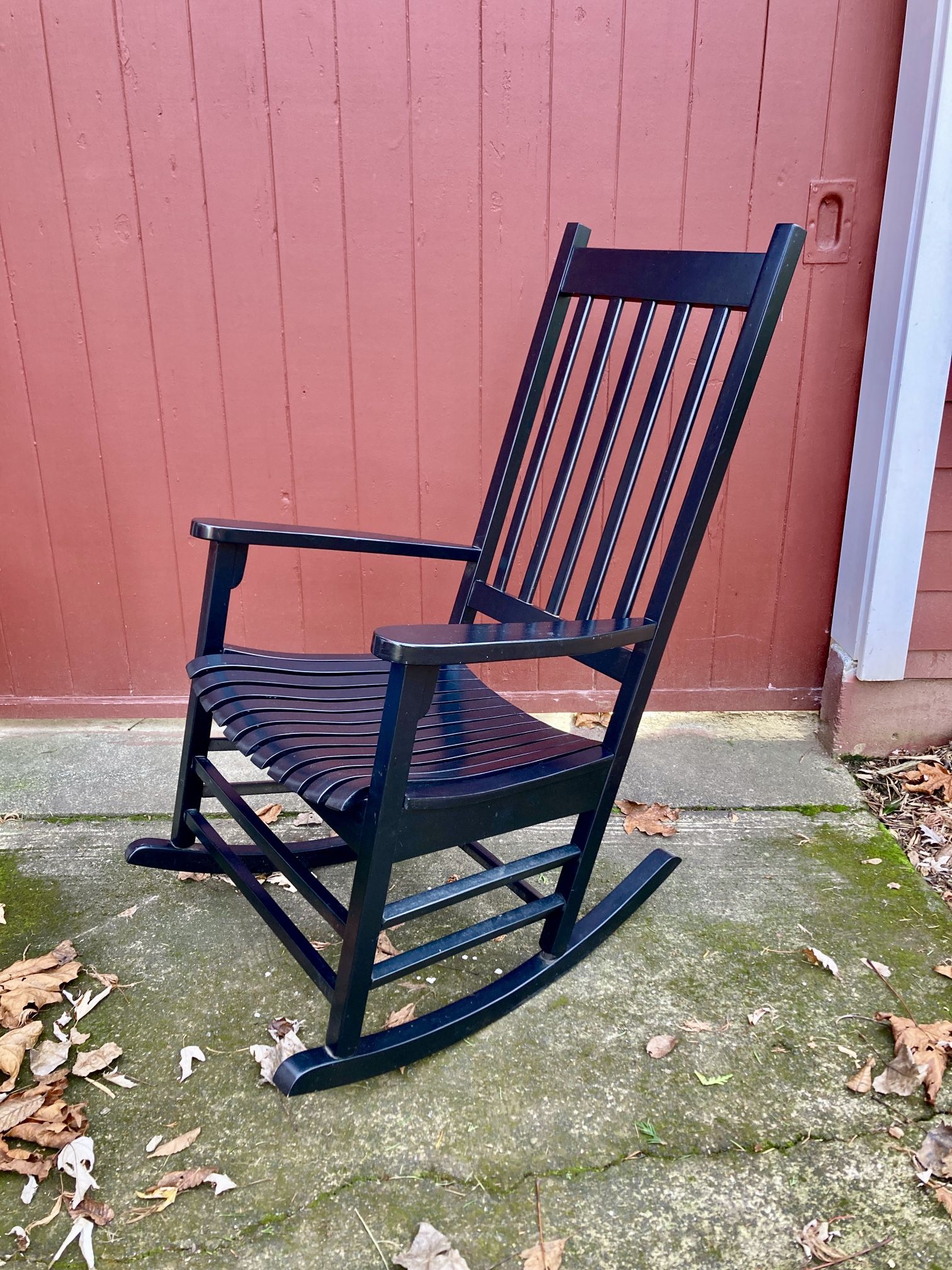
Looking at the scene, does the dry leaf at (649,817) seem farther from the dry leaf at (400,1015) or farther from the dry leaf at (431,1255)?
the dry leaf at (431,1255)

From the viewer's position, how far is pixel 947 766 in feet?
7.50

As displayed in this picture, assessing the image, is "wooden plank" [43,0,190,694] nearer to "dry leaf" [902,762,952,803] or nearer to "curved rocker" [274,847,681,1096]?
"curved rocker" [274,847,681,1096]

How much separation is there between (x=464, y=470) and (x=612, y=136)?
0.85 m

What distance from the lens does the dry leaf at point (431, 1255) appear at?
114 cm

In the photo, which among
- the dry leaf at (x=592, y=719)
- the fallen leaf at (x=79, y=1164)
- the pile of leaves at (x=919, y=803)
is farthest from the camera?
the dry leaf at (x=592, y=719)

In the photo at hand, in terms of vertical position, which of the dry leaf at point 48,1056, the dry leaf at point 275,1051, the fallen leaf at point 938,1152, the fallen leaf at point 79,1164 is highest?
the dry leaf at point 275,1051

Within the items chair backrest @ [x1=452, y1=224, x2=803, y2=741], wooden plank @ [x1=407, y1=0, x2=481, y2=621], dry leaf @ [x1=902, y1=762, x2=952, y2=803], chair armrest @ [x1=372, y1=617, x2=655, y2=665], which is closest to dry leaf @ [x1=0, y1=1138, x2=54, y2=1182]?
chair armrest @ [x1=372, y1=617, x2=655, y2=665]

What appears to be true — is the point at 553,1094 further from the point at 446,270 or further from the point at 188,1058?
the point at 446,270

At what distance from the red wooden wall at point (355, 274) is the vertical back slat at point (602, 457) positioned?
652 mm

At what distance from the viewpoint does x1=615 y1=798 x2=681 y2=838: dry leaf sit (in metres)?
2.07

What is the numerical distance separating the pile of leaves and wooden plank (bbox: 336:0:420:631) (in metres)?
1.28

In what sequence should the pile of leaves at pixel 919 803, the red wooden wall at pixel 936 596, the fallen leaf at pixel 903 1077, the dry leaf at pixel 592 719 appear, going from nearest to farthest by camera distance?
the fallen leaf at pixel 903 1077, the pile of leaves at pixel 919 803, the red wooden wall at pixel 936 596, the dry leaf at pixel 592 719

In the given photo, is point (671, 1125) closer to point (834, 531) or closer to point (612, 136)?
point (834, 531)

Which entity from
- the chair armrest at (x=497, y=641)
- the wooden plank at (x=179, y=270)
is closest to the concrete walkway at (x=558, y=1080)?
the chair armrest at (x=497, y=641)
